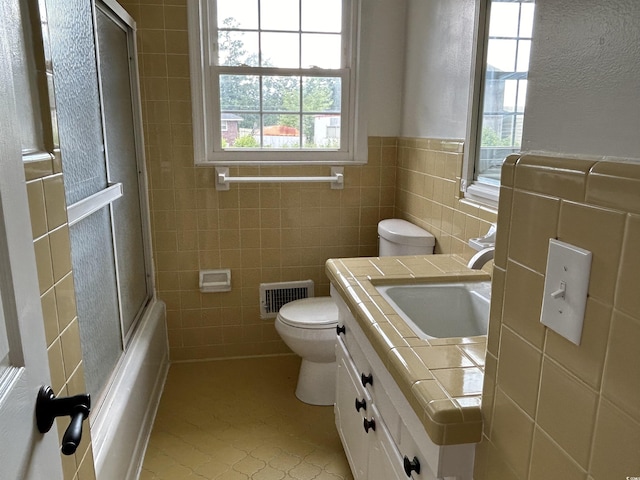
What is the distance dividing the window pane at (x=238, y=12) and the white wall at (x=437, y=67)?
2.61 ft

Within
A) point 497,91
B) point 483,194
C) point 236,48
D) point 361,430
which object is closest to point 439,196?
point 483,194

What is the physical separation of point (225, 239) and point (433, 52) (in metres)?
1.40

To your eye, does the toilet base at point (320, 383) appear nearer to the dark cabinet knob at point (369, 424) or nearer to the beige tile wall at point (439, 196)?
the beige tile wall at point (439, 196)

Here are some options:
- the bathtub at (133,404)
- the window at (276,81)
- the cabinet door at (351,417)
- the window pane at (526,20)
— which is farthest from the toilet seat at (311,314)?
the window pane at (526,20)

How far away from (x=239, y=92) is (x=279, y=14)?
44 cm

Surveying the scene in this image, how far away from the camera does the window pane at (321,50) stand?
2.59 meters

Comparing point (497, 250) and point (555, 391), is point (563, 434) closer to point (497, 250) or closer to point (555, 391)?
point (555, 391)

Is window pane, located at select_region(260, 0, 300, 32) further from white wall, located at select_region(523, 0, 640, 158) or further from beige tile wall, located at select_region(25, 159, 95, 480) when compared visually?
white wall, located at select_region(523, 0, 640, 158)

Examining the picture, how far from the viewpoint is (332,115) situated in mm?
2688

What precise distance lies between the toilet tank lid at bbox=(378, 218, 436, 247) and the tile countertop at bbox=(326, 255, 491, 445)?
0.46 m

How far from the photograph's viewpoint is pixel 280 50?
8.44 feet

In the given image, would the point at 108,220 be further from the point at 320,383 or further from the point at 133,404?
the point at 320,383

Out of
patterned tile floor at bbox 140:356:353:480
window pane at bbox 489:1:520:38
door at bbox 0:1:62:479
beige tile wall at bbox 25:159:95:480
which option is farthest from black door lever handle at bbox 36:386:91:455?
window pane at bbox 489:1:520:38

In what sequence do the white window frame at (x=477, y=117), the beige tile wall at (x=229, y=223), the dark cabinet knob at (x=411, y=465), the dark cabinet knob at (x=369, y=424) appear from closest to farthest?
the dark cabinet knob at (x=411, y=465)
the dark cabinet knob at (x=369, y=424)
the white window frame at (x=477, y=117)
the beige tile wall at (x=229, y=223)
